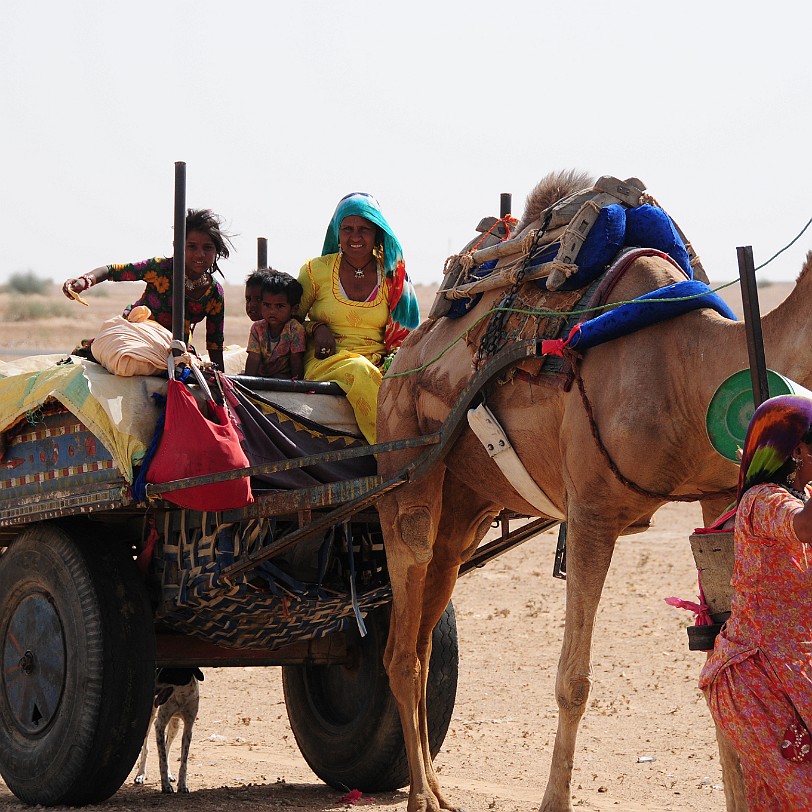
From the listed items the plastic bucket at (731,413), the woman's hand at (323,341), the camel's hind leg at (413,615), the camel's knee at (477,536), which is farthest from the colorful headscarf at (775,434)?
the woman's hand at (323,341)

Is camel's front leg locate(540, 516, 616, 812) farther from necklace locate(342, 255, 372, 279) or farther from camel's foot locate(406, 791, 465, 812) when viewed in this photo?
necklace locate(342, 255, 372, 279)

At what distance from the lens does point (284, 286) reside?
714cm

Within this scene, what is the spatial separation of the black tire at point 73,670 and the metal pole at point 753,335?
3.16m

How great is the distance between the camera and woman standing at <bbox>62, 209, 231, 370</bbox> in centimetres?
726

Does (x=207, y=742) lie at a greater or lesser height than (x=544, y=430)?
lesser

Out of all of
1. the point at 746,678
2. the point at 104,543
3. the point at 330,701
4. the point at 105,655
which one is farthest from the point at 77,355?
the point at 746,678

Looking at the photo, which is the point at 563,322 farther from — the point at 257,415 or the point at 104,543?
the point at 104,543

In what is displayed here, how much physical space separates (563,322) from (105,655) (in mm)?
2549

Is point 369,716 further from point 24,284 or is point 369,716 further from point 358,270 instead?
point 24,284

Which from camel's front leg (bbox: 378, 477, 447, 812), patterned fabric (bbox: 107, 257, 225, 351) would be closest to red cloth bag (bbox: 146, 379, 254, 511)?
camel's front leg (bbox: 378, 477, 447, 812)

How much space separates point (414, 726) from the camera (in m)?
6.41

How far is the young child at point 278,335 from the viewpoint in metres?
7.13

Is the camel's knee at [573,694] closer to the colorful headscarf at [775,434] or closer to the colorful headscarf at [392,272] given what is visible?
the colorful headscarf at [775,434]

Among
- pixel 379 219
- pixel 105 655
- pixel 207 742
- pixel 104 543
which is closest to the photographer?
pixel 105 655
